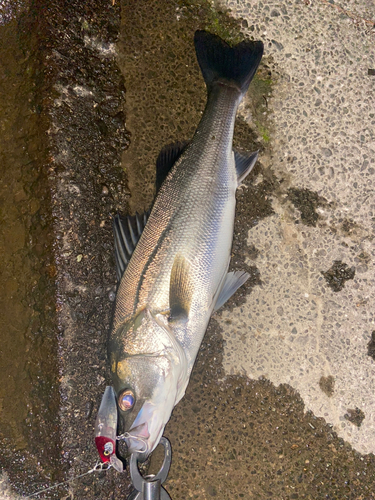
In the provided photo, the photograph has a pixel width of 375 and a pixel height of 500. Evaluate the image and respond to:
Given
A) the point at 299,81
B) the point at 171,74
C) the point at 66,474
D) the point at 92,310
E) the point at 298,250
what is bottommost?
the point at 66,474

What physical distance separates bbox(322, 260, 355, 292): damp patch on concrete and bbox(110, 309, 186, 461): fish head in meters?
1.44

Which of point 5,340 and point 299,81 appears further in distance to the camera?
point 299,81

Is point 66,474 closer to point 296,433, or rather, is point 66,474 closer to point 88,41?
point 296,433

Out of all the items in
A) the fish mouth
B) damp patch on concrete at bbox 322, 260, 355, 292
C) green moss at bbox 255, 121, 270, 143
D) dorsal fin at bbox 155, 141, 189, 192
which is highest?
green moss at bbox 255, 121, 270, 143

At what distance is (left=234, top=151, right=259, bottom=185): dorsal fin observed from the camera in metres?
2.61

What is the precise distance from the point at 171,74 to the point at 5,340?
245 cm

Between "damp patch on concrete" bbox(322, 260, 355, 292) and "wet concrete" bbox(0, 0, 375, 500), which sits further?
"damp patch on concrete" bbox(322, 260, 355, 292)

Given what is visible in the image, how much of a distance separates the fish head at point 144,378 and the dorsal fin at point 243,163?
1.23 m

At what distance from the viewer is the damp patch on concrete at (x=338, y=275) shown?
2.83 m

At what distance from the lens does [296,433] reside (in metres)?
2.70

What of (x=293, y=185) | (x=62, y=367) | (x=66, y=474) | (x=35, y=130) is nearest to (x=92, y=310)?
(x=62, y=367)

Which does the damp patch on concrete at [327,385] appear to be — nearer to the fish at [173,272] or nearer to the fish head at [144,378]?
the fish at [173,272]

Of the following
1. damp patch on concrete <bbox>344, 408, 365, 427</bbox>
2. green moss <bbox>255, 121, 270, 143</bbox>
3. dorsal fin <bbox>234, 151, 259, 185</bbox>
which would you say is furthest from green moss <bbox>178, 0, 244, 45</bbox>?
damp patch on concrete <bbox>344, 408, 365, 427</bbox>

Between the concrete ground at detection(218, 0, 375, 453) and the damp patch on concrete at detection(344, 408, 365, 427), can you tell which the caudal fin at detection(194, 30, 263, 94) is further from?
the damp patch on concrete at detection(344, 408, 365, 427)
